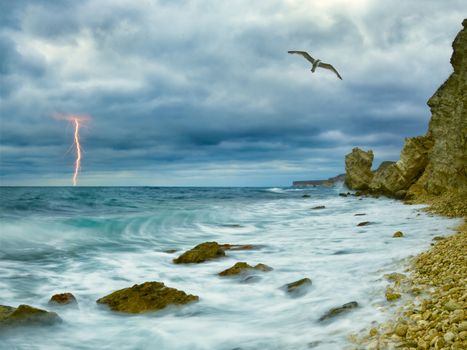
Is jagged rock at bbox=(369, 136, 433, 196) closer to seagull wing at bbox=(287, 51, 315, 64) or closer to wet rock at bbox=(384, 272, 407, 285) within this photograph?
seagull wing at bbox=(287, 51, 315, 64)

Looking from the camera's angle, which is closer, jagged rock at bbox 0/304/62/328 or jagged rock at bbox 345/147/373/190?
jagged rock at bbox 0/304/62/328

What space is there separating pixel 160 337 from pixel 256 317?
5.06ft

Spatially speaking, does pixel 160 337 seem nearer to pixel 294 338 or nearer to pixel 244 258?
pixel 294 338

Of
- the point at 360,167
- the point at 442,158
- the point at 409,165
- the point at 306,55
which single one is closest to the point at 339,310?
the point at 306,55

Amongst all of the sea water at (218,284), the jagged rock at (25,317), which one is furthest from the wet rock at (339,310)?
the jagged rock at (25,317)

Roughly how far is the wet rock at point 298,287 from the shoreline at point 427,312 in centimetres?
149

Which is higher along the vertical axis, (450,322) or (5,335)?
(450,322)

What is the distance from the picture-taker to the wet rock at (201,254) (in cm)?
1048

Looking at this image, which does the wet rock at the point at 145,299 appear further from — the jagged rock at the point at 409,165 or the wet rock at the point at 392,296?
the jagged rock at the point at 409,165

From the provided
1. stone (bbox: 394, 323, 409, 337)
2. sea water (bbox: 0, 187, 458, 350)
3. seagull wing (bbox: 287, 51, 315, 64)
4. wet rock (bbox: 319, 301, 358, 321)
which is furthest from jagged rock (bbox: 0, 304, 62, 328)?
seagull wing (bbox: 287, 51, 315, 64)

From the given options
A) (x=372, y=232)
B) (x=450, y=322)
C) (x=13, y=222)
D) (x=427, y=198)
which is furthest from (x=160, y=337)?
(x=427, y=198)

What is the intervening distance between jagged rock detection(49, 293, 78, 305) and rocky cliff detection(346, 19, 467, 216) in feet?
39.4

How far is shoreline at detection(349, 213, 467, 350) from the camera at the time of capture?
3.95m

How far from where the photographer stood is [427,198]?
24625 mm
